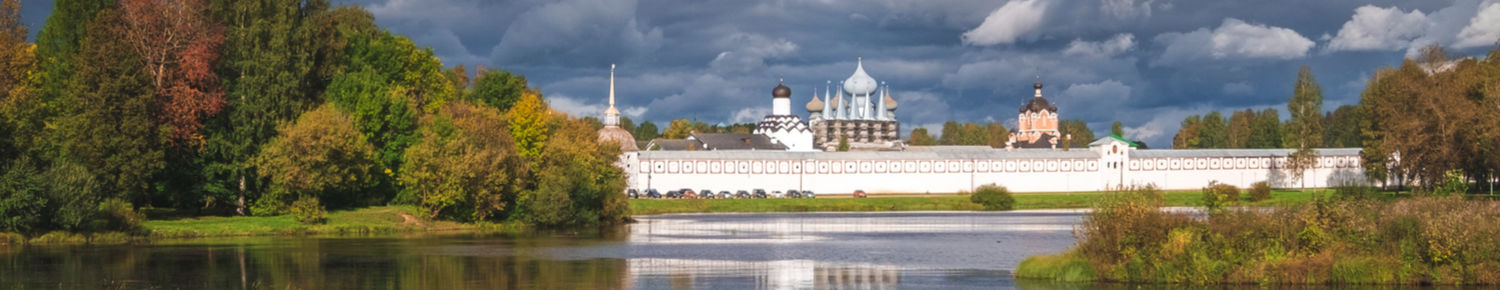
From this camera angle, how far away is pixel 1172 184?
97.8 metres

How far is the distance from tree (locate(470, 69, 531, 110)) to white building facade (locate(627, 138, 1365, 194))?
20901 millimetres

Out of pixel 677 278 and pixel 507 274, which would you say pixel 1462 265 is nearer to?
pixel 677 278

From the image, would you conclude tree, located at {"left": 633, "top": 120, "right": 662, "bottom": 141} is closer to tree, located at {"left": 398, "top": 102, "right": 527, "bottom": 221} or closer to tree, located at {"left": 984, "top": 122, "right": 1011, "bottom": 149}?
tree, located at {"left": 984, "top": 122, "right": 1011, "bottom": 149}

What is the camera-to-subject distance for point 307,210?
157 ft

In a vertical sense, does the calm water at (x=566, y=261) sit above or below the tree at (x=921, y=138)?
below

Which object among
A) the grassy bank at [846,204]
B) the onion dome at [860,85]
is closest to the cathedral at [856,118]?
the onion dome at [860,85]

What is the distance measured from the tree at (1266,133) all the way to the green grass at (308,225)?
9509cm

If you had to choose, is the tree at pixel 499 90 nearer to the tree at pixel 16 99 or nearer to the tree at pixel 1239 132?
the tree at pixel 16 99

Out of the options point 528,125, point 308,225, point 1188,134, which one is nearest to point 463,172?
point 308,225

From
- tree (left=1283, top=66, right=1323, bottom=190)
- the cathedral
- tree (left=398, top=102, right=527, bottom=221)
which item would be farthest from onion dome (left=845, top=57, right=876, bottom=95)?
tree (left=398, top=102, right=527, bottom=221)

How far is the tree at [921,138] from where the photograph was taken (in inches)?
6898

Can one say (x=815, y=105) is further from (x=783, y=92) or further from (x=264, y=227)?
(x=264, y=227)

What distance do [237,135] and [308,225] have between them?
3656mm

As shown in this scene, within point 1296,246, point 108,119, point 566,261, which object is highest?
point 108,119
